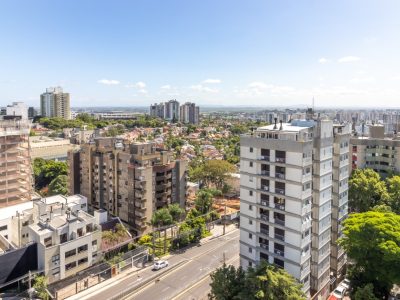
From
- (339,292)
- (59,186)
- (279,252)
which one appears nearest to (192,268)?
(279,252)

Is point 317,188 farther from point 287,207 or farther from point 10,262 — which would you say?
point 10,262

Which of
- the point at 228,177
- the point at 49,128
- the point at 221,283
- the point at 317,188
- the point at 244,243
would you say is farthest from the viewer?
the point at 49,128

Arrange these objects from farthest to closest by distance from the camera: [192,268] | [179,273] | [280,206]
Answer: [192,268], [179,273], [280,206]

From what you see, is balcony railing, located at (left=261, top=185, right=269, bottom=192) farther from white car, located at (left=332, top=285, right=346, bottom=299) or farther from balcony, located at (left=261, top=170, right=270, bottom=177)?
white car, located at (left=332, top=285, right=346, bottom=299)

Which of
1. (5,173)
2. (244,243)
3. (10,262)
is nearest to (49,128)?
(5,173)

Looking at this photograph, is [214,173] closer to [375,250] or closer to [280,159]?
[280,159]

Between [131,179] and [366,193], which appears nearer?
[131,179]

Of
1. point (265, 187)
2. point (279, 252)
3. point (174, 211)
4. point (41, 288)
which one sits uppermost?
point (265, 187)
